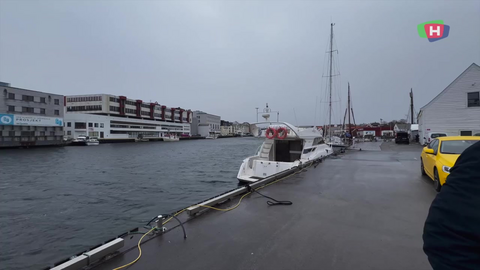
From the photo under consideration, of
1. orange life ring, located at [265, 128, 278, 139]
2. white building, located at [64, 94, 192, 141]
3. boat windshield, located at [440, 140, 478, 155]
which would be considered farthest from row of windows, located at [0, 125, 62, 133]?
boat windshield, located at [440, 140, 478, 155]

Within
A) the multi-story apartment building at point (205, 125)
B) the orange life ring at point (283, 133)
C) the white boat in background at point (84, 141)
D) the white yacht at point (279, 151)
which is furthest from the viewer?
the multi-story apartment building at point (205, 125)

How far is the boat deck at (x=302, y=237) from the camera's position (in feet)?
11.0

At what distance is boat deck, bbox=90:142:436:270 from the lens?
132 inches

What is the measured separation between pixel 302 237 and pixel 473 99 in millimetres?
32399

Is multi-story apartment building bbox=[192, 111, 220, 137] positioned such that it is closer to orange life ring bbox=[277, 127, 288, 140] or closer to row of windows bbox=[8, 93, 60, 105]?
row of windows bbox=[8, 93, 60, 105]

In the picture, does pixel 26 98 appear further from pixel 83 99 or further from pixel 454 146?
pixel 454 146

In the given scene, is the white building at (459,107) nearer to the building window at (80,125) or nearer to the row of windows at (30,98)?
the row of windows at (30,98)

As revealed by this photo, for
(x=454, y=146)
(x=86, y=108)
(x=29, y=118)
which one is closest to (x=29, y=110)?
(x=29, y=118)

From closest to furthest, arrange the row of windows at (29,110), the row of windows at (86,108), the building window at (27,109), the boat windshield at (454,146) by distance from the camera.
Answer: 1. the boat windshield at (454,146)
2. the row of windows at (29,110)
3. the building window at (27,109)
4. the row of windows at (86,108)

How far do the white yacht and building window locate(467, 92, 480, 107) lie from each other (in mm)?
18959

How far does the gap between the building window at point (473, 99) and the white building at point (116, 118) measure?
262 ft

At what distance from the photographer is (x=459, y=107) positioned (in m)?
26.6

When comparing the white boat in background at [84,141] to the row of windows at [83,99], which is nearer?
the white boat in background at [84,141]

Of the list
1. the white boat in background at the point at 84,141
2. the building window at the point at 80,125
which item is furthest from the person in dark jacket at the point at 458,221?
the building window at the point at 80,125
